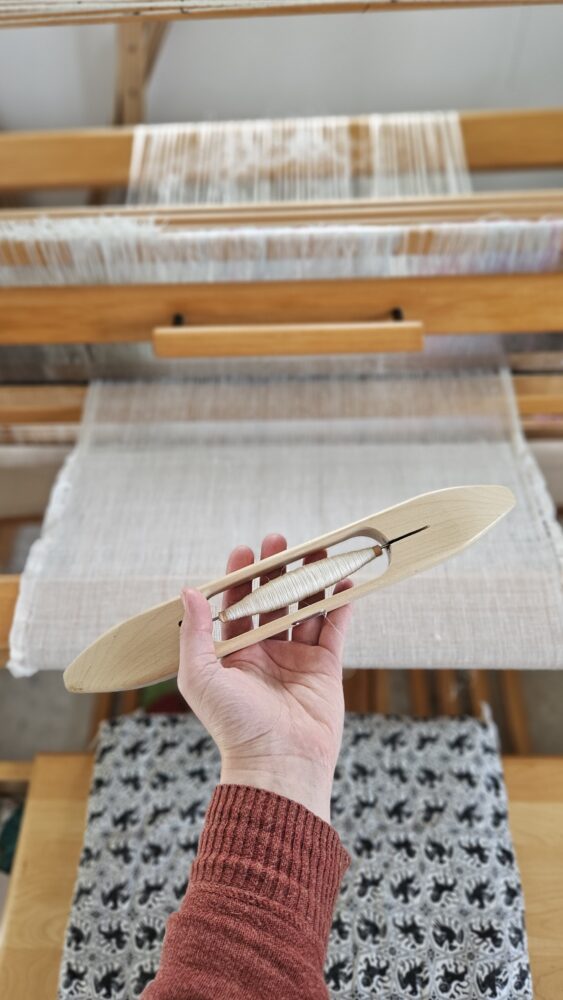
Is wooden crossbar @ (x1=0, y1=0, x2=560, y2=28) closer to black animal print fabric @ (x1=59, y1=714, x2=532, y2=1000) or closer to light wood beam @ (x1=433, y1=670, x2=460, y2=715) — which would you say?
black animal print fabric @ (x1=59, y1=714, x2=532, y2=1000)

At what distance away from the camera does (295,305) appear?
0.98 m

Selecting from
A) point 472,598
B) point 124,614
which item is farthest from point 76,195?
point 472,598

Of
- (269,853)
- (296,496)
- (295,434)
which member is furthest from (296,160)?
(269,853)

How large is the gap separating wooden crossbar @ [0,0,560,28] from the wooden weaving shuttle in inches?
22.3

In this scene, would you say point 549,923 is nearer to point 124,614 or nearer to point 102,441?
point 124,614

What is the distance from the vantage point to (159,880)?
863 millimetres

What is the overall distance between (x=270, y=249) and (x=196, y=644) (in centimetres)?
58

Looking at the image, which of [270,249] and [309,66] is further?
[309,66]

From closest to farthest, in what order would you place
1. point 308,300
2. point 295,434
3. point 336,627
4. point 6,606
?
point 336,627
point 6,606
point 308,300
point 295,434

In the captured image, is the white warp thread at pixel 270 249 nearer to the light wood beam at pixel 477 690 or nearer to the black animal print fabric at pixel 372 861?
the black animal print fabric at pixel 372 861

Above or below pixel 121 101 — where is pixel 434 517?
below

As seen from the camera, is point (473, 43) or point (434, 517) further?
point (473, 43)

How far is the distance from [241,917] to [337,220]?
828 mm

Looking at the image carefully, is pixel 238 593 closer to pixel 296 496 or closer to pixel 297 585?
pixel 297 585
